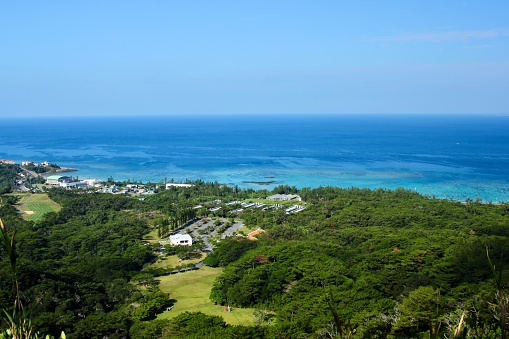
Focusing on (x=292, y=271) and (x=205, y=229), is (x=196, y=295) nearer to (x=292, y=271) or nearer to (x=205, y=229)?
(x=292, y=271)

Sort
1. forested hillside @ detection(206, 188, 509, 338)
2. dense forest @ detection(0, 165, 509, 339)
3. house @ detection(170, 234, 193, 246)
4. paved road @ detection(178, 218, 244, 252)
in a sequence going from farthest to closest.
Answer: paved road @ detection(178, 218, 244, 252), house @ detection(170, 234, 193, 246), dense forest @ detection(0, 165, 509, 339), forested hillside @ detection(206, 188, 509, 338)

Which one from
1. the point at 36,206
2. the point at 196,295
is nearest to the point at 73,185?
the point at 36,206

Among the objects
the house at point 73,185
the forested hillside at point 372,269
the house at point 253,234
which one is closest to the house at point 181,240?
the forested hillside at point 372,269

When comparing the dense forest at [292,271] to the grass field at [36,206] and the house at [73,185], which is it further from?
the house at [73,185]

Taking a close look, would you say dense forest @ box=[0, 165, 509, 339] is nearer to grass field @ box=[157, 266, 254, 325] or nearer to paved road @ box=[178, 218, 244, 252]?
grass field @ box=[157, 266, 254, 325]

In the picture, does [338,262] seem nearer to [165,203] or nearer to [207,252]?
[207,252]

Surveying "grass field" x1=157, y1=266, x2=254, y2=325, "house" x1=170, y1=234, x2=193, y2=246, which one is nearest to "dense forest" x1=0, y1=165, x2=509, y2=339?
"grass field" x1=157, y1=266, x2=254, y2=325
